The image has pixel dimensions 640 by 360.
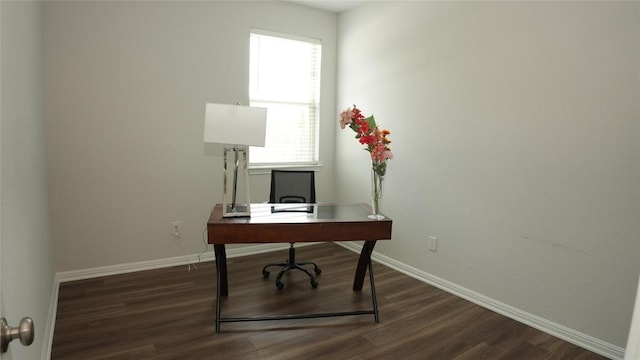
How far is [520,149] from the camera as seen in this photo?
289 cm

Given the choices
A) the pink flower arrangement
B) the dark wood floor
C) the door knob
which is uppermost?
the pink flower arrangement

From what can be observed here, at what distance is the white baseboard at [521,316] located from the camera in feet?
8.11

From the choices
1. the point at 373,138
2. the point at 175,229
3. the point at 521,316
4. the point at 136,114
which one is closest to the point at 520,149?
the point at 373,138

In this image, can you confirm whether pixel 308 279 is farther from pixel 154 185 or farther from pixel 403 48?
pixel 403 48

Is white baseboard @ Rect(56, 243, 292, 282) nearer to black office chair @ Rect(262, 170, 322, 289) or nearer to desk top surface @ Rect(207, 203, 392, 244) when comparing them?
black office chair @ Rect(262, 170, 322, 289)

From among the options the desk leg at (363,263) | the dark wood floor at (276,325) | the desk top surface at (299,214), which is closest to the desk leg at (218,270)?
the dark wood floor at (276,325)

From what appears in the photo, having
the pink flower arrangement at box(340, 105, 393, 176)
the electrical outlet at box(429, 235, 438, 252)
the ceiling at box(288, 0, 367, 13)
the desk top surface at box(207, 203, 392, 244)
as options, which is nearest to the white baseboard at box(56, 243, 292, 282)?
the desk top surface at box(207, 203, 392, 244)

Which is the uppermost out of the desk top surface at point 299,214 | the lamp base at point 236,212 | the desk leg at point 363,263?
the lamp base at point 236,212

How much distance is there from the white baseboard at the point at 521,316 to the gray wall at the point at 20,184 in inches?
117

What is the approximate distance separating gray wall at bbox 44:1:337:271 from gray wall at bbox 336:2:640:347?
1.79 meters

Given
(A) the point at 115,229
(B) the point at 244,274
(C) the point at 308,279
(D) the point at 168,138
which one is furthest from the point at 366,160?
(A) the point at 115,229

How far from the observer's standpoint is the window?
441 cm

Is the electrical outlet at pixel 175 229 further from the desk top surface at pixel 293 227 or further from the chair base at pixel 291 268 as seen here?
the desk top surface at pixel 293 227

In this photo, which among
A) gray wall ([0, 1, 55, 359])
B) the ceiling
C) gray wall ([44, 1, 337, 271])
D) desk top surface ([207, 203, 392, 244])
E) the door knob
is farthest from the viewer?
the ceiling
